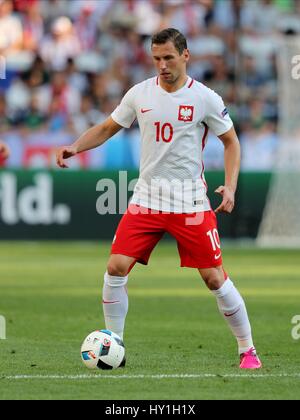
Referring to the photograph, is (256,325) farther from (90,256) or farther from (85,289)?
(90,256)

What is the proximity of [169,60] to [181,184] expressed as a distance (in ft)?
2.90

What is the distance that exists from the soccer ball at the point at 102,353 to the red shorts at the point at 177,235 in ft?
2.03

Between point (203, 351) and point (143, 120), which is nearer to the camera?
point (143, 120)

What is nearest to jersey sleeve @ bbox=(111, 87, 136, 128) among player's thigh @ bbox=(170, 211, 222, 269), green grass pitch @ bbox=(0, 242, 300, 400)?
player's thigh @ bbox=(170, 211, 222, 269)

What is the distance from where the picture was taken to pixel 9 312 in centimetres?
1206

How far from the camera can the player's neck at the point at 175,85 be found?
8.02m

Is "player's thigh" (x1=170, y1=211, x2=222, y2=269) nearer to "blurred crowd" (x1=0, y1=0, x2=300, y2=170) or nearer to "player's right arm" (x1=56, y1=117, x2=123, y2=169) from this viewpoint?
"player's right arm" (x1=56, y1=117, x2=123, y2=169)

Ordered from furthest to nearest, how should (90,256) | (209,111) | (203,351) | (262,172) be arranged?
(262,172), (90,256), (203,351), (209,111)

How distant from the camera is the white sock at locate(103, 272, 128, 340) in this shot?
26.5 ft

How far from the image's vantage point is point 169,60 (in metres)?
7.84

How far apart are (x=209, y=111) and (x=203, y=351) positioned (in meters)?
2.10

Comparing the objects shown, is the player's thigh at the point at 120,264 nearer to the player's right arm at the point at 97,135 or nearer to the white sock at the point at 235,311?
the white sock at the point at 235,311
